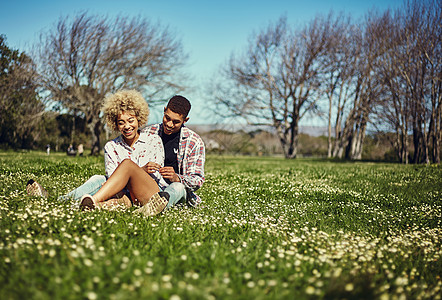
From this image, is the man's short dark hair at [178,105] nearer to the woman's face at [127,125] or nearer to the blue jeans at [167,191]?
the woman's face at [127,125]

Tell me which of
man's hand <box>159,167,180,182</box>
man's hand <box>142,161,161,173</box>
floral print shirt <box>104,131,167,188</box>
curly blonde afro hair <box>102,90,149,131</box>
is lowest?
man's hand <box>159,167,180,182</box>

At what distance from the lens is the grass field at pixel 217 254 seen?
2041mm

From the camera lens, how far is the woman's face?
15.5 ft

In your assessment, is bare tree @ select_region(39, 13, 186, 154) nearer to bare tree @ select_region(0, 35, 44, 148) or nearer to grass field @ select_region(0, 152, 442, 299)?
bare tree @ select_region(0, 35, 44, 148)

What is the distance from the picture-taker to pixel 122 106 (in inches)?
186

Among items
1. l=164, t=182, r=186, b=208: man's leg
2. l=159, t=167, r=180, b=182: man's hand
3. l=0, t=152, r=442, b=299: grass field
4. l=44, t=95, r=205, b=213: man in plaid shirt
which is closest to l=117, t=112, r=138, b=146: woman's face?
l=44, t=95, r=205, b=213: man in plaid shirt

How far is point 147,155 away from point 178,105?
92 cm

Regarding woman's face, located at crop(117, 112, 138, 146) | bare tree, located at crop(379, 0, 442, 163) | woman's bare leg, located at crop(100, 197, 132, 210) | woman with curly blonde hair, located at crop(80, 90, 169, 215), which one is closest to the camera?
woman's bare leg, located at crop(100, 197, 132, 210)

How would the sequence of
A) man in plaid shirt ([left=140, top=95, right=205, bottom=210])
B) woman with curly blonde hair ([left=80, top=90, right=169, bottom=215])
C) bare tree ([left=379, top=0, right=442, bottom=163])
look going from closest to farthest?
woman with curly blonde hair ([left=80, top=90, right=169, bottom=215]) → man in plaid shirt ([left=140, top=95, right=205, bottom=210]) → bare tree ([left=379, top=0, right=442, bottom=163])

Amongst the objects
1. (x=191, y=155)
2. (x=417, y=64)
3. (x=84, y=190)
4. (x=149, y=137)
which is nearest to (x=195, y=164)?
→ (x=191, y=155)

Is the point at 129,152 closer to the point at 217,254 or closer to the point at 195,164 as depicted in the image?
the point at 195,164

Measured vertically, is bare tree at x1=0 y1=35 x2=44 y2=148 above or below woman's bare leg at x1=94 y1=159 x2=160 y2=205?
above

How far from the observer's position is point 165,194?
420 cm

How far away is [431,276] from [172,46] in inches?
1082
